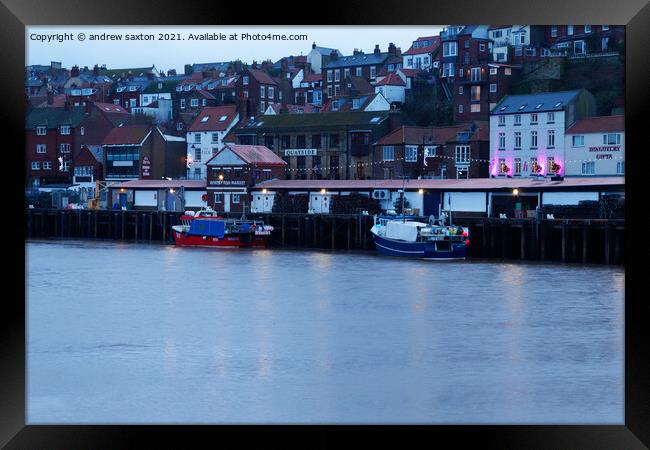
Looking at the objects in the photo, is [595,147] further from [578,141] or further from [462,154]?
[462,154]

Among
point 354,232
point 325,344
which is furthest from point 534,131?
point 325,344

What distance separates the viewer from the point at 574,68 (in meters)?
57.6

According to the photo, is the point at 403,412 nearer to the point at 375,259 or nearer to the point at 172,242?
the point at 375,259

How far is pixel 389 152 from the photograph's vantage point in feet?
171

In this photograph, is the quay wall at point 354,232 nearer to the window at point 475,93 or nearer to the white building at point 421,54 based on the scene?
the window at point 475,93

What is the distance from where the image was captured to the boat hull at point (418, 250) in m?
35.3

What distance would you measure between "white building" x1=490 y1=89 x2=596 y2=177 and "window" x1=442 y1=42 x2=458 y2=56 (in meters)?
16.9

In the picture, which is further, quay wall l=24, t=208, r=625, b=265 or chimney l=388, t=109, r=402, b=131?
chimney l=388, t=109, r=402, b=131

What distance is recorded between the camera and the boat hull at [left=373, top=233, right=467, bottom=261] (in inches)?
1391

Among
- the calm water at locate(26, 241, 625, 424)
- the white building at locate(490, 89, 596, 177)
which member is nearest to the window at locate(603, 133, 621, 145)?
the white building at locate(490, 89, 596, 177)

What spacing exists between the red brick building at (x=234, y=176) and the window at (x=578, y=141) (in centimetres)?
1519

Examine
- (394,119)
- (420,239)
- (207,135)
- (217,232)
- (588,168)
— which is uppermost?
(394,119)

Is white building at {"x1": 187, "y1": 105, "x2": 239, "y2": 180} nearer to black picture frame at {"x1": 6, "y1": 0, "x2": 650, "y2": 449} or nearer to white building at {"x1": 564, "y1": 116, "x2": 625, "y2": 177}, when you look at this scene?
white building at {"x1": 564, "y1": 116, "x2": 625, "y2": 177}

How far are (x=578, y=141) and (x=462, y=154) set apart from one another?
666 cm
